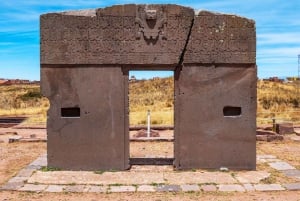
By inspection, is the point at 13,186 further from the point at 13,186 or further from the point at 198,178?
the point at 198,178

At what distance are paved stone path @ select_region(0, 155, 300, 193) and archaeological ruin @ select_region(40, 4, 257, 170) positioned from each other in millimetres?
425

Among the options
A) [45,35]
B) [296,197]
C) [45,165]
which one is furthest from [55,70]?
[296,197]

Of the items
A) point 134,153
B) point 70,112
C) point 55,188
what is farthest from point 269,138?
point 55,188

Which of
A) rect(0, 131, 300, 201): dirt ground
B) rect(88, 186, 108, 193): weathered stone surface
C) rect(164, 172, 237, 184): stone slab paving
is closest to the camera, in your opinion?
rect(0, 131, 300, 201): dirt ground

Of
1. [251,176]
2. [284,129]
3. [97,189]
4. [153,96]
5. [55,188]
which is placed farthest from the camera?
[153,96]

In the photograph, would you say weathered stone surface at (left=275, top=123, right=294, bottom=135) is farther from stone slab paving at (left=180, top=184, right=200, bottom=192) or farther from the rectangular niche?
the rectangular niche

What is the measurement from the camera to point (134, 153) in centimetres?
1314

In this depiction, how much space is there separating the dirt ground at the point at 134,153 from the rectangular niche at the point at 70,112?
5.77 feet

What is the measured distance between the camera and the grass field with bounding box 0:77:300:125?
916 inches

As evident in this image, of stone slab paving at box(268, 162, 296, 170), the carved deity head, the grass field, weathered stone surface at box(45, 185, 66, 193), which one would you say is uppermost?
the carved deity head

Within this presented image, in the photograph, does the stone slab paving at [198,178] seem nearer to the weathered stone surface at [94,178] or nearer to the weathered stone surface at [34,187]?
the weathered stone surface at [94,178]

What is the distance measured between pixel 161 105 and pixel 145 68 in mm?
22897

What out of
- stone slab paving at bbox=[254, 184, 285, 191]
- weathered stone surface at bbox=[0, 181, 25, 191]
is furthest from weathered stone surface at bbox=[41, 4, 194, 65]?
stone slab paving at bbox=[254, 184, 285, 191]

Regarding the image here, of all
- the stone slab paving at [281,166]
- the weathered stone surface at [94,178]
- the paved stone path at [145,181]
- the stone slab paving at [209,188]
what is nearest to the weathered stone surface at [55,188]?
the paved stone path at [145,181]
